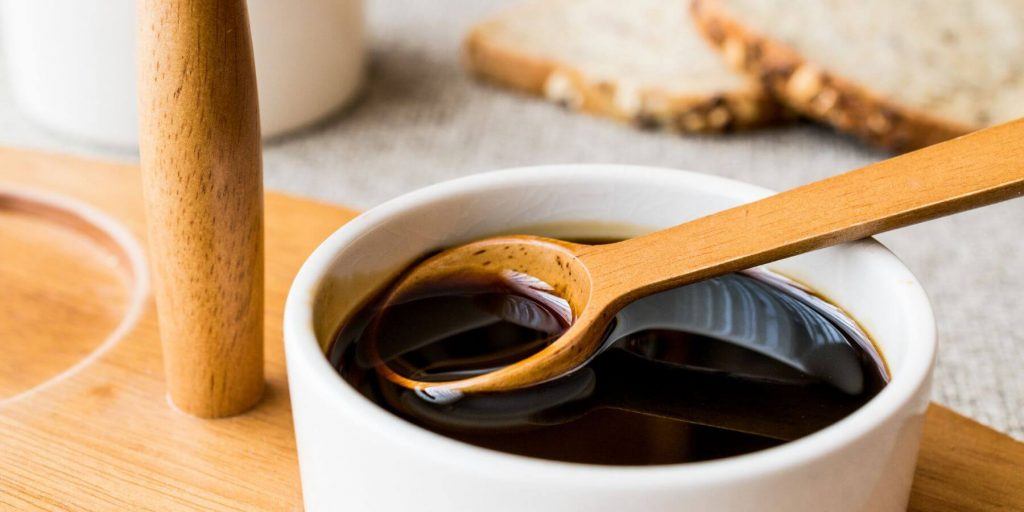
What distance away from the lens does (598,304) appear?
0.32 metres

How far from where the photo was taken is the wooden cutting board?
0.34m

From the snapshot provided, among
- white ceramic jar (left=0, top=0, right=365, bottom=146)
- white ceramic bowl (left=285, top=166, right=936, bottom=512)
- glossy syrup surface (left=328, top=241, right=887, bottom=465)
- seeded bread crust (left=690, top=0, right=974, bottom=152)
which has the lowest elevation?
seeded bread crust (left=690, top=0, right=974, bottom=152)

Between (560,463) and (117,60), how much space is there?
57cm

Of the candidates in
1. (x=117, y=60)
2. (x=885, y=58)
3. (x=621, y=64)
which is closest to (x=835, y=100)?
(x=885, y=58)

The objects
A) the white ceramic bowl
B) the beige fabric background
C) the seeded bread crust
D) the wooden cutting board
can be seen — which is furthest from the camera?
the seeded bread crust

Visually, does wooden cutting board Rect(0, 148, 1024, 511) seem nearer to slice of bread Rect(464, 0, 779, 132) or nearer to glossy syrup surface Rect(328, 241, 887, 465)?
glossy syrup surface Rect(328, 241, 887, 465)

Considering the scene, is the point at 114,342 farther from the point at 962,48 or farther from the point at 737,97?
the point at 962,48

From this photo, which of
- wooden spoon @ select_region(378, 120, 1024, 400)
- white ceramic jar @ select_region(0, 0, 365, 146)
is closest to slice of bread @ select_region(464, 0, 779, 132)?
white ceramic jar @ select_region(0, 0, 365, 146)

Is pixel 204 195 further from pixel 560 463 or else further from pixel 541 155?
pixel 541 155

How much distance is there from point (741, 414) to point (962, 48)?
66 cm

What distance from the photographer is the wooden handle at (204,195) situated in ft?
1.04

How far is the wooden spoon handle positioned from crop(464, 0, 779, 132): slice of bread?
0.51 metres

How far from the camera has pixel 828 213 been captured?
306 millimetres

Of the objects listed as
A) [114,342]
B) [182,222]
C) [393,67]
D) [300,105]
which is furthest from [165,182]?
[393,67]
